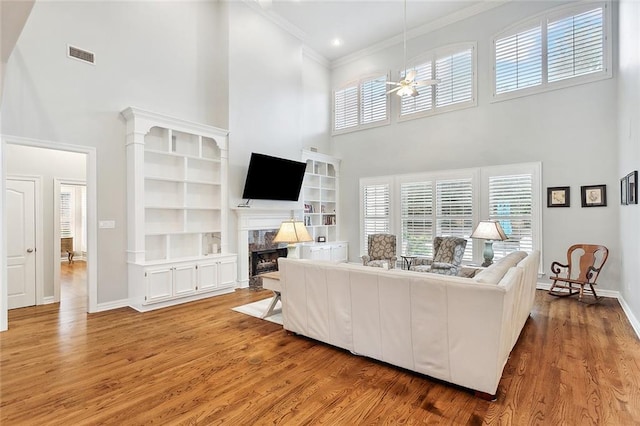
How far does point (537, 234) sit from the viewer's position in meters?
5.68

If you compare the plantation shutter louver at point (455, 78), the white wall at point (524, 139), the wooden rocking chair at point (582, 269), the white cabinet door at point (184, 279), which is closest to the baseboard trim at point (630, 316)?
the wooden rocking chair at point (582, 269)

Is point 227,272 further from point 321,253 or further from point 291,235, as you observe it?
point 321,253

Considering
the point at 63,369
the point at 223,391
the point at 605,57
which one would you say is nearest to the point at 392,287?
the point at 223,391

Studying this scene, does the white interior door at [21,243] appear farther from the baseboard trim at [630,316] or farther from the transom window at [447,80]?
the baseboard trim at [630,316]

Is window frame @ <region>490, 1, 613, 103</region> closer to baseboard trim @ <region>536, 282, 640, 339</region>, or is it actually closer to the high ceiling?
the high ceiling

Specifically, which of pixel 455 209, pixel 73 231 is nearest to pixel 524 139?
pixel 455 209

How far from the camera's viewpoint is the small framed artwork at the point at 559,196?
542 centimetres

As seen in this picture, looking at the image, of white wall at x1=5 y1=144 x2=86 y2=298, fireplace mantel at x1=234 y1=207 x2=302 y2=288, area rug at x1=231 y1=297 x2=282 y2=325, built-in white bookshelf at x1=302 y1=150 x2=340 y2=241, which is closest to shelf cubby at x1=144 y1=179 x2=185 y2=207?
fireplace mantel at x1=234 y1=207 x2=302 y2=288

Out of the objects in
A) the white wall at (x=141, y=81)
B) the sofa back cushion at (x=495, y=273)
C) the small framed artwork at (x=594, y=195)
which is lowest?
the sofa back cushion at (x=495, y=273)

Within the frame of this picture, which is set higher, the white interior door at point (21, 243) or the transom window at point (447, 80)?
the transom window at point (447, 80)

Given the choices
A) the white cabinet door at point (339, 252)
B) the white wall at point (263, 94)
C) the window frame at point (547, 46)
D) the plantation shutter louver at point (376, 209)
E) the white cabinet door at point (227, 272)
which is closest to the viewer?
the window frame at point (547, 46)

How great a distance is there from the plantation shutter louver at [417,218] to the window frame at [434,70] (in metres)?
1.59

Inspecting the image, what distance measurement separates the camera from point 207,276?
5324mm

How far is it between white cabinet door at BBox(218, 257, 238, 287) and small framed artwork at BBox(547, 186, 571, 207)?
5.80 metres
